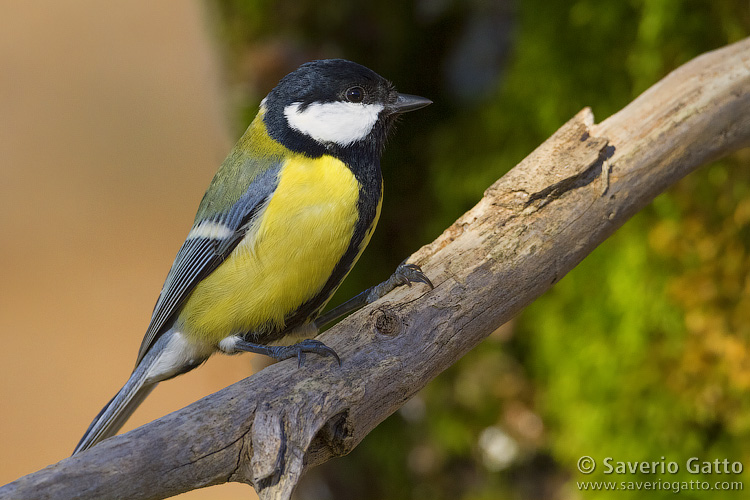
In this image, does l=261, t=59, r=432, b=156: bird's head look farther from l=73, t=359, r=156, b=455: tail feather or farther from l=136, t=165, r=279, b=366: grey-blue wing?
l=73, t=359, r=156, b=455: tail feather

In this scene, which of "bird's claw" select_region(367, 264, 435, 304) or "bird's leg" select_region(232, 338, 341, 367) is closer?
"bird's leg" select_region(232, 338, 341, 367)

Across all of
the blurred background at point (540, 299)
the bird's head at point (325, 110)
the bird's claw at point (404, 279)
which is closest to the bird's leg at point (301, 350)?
the bird's claw at point (404, 279)

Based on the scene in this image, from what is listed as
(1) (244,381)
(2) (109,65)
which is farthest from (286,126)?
(2) (109,65)

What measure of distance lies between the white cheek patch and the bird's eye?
0.05ft

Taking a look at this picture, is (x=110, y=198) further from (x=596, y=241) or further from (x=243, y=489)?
(x=596, y=241)

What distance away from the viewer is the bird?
1235mm

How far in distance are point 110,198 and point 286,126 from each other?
349cm

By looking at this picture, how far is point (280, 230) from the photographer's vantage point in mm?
1225

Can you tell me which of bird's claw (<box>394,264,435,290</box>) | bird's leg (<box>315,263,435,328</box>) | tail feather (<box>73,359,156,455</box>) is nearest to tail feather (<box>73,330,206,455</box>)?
tail feather (<box>73,359,156,455</box>)

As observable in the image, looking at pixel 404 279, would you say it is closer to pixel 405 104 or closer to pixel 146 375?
pixel 405 104

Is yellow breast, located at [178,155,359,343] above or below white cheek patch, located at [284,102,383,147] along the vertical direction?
below

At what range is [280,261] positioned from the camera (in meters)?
1.23

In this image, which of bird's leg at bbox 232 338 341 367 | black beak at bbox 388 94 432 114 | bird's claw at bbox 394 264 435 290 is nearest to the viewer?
bird's leg at bbox 232 338 341 367

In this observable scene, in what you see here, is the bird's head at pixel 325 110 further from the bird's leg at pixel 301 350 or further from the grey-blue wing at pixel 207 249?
the bird's leg at pixel 301 350
